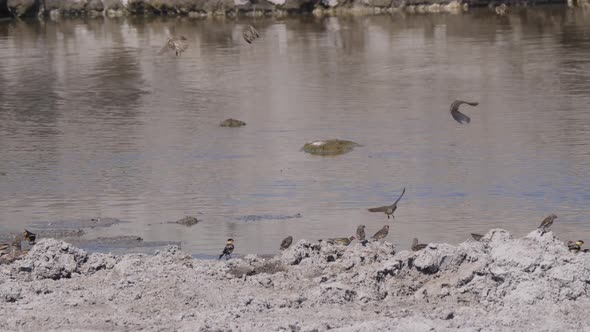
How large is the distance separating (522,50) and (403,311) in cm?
1678

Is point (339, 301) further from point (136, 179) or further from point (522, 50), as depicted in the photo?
point (522, 50)

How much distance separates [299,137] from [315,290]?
7.11 meters

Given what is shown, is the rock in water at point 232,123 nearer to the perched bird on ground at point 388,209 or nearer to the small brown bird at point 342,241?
the perched bird on ground at point 388,209

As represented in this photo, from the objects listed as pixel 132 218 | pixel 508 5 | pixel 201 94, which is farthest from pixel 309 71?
pixel 508 5

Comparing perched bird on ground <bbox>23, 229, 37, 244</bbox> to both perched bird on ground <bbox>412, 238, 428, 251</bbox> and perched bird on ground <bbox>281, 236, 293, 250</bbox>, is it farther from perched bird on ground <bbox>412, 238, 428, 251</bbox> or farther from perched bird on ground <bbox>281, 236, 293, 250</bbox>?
perched bird on ground <bbox>412, 238, 428, 251</bbox>

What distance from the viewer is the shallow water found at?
987 centimetres

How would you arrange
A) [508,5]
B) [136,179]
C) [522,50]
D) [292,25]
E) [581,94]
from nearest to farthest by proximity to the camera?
1. [136,179]
2. [581,94]
3. [522,50]
4. [292,25]
5. [508,5]

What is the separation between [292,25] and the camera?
32.3 metres

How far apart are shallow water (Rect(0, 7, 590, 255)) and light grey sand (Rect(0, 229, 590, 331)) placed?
1321 millimetres

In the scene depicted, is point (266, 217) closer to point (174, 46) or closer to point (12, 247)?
point (12, 247)

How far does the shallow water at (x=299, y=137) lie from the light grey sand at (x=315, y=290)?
52.0 inches

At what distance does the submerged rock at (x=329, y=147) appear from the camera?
12.9 m

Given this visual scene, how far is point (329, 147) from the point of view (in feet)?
42.7

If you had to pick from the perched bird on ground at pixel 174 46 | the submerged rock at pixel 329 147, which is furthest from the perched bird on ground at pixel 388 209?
the perched bird on ground at pixel 174 46
